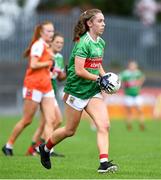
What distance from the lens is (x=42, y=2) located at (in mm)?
A: 40625

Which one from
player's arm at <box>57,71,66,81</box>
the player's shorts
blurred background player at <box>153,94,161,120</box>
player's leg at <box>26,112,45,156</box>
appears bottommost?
blurred background player at <box>153,94,161,120</box>

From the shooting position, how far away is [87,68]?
472 inches

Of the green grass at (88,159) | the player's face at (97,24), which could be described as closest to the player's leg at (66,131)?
the green grass at (88,159)

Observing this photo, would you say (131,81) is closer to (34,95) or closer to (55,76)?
(55,76)

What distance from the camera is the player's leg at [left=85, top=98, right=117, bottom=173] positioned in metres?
11.7

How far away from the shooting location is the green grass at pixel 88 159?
11641mm

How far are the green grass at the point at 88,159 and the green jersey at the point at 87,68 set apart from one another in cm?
114

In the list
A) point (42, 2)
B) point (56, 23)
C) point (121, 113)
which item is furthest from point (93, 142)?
point (42, 2)

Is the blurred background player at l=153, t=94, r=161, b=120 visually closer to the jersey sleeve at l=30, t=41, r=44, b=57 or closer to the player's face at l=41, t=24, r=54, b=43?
the player's face at l=41, t=24, r=54, b=43

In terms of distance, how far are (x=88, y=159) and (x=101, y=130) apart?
8.79ft

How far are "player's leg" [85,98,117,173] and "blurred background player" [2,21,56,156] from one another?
3.21 metres

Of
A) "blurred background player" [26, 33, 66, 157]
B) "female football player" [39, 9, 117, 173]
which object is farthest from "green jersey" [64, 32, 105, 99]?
"blurred background player" [26, 33, 66, 157]

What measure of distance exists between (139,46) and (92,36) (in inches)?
925

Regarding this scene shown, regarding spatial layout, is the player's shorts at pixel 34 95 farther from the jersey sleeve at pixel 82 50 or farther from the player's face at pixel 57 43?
the jersey sleeve at pixel 82 50
